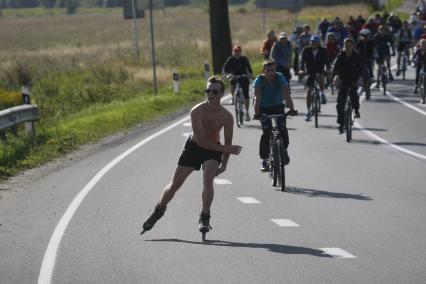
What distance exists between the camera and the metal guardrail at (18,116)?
19234mm

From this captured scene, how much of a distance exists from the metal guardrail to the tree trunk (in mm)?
19706

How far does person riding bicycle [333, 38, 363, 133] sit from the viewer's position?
20656mm

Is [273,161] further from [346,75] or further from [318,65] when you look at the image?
[318,65]

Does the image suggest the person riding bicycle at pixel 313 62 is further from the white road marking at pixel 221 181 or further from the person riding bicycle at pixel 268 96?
the white road marking at pixel 221 181

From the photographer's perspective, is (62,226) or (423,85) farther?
(423,85)

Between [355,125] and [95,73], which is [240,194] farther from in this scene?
[95,73]

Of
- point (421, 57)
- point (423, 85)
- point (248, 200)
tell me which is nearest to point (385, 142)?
point (248, 200)

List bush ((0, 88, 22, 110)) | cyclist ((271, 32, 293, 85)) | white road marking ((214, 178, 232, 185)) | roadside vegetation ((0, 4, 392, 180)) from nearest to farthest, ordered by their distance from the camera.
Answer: white road marking ((214, 178, 232, 185)), roadside vegetation ((0, 4, 392, 180)), cyclist ((271, 32, 293, 85)), bush ((0, 88, 22, 110))

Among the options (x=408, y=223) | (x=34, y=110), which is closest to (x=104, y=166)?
(x=34, y=110)

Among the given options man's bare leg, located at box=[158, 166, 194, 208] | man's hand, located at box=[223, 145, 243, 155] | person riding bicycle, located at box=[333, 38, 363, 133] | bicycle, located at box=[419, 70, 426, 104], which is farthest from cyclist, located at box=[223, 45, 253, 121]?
man's hand, located at box=[223, 145, 243, 155]

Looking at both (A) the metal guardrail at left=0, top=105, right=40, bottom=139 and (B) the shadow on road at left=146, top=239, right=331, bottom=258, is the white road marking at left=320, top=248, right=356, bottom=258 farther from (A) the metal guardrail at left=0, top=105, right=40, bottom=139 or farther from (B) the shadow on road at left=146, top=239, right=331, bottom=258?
(A) the metal guardrail at left=0, top=105, right=40, bottom=139

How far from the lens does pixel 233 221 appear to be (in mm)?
12000

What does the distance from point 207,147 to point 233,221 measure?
163 centimetres

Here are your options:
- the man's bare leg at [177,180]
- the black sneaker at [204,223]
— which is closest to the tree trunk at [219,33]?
the man's bare leg at [177,180]
